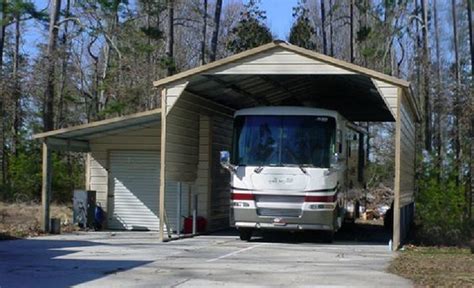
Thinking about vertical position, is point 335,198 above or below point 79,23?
below

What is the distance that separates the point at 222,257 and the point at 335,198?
4.52m

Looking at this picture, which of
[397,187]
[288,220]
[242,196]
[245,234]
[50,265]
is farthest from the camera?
[245,234]

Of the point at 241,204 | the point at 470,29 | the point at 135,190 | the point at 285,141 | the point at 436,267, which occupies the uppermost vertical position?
the point at 470,29

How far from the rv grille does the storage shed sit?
8.12 ft

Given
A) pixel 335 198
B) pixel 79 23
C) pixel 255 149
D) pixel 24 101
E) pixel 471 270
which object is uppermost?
pixel 79 23

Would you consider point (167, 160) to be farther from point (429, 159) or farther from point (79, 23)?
point (79, 23)

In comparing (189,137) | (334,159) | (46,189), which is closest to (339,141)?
(334,159)

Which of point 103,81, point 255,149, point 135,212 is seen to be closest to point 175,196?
point 135,212

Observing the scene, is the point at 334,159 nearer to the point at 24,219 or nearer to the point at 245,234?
the point at 245,234

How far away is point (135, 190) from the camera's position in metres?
24.0

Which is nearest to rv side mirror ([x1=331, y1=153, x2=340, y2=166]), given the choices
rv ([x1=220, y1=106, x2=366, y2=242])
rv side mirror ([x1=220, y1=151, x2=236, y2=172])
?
rv ([x1=220, y1=106, x2=366, y2=242])

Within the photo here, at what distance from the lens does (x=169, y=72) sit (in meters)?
36.1

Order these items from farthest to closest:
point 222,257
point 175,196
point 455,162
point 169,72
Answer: point 169,72 < point 455,162 < point 175,196 < point 222,257

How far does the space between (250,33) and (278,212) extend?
2531 centimetres
